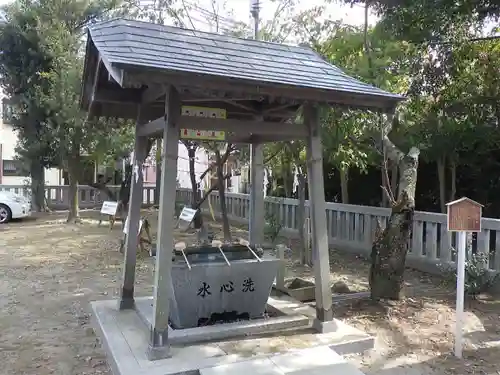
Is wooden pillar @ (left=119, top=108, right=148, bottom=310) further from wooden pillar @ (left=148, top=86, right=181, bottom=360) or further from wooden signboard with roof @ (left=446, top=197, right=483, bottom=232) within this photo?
wooden signboard with roof @ (left=446, top=197, right=483, bottom=232)

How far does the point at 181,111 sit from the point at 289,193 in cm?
851

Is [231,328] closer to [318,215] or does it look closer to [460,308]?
[318,215]

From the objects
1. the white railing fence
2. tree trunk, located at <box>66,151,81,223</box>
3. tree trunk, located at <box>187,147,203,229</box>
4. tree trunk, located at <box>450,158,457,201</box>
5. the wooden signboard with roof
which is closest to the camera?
the wooden signboard with roof

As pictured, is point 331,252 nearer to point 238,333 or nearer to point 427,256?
point 427,256

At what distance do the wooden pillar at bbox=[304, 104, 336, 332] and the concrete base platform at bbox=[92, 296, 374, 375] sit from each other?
0.28m

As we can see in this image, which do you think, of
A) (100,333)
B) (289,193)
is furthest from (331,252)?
(100,333)

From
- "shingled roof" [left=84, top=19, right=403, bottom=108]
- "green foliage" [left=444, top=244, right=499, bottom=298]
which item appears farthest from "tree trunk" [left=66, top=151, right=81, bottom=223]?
"green foliage" [left=444, top=244, right=499, bottom=298]

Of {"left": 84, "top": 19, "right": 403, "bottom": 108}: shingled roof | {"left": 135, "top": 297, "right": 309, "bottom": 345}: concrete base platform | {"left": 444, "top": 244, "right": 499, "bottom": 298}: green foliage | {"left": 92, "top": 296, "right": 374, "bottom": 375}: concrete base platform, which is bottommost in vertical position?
{"left": 92, "top": 296, "right": 374, "bottom": 375}: concrete base platform

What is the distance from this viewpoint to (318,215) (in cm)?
465

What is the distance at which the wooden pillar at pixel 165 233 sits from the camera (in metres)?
3.93

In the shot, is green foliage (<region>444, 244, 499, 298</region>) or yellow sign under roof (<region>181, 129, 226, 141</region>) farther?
green foliage (<region>444, 244, 499, 298</region>)

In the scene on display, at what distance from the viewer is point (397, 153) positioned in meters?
6.02

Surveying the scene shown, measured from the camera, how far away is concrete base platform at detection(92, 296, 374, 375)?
375cm

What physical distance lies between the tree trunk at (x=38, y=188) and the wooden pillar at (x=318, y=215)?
13216 millimetres
